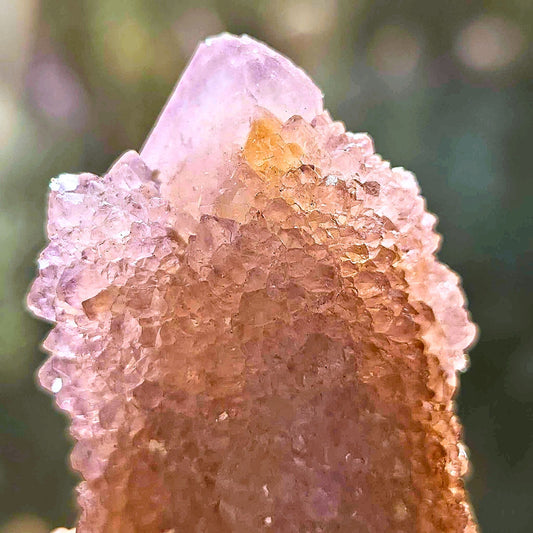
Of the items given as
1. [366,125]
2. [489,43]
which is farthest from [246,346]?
[489,43]

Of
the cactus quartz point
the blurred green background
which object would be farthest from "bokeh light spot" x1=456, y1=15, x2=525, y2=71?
the cactus quartz point

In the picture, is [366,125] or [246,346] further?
[366,125]

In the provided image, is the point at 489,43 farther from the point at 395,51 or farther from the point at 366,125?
the point at 366,125

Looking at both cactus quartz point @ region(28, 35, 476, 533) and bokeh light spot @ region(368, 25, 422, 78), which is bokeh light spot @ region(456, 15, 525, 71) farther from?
cactus quartz point @ region(28, 35, 476, 533)

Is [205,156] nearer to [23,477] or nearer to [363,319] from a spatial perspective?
[363,319]

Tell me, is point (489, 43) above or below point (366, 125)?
above
